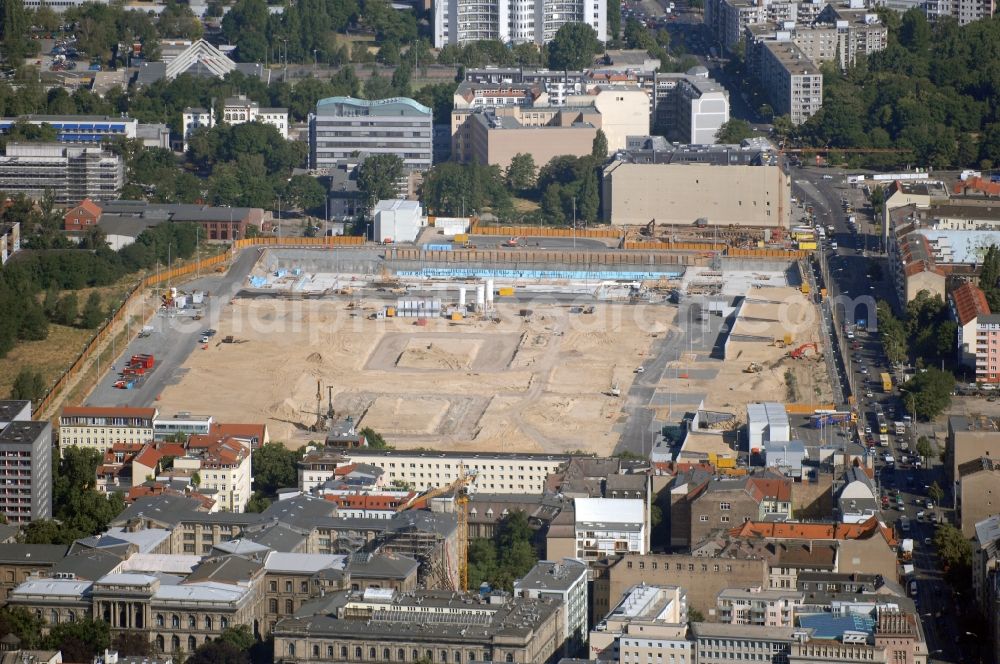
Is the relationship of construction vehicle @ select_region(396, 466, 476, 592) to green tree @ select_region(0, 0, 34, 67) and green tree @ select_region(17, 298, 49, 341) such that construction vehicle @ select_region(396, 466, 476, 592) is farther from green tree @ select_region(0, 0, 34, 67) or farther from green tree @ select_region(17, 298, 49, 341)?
green tree @ select_region(0, 0, 34, 67)

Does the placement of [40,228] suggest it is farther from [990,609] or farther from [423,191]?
[990,609]

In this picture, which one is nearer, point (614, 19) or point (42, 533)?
point (42, 533)

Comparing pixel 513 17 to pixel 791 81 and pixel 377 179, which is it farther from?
pixel 377 179

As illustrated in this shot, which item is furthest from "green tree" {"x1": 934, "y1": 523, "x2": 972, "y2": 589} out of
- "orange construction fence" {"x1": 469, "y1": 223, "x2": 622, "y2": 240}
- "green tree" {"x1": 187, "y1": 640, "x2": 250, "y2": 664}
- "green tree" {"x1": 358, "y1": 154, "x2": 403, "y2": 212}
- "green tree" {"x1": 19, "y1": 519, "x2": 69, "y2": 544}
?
"green tree" {"x1": 358, "y1": 154, "x2": 403, "y2": 212}

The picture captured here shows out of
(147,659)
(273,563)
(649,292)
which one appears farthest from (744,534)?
Answer: (649,292)

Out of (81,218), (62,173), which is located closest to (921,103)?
(62,173)

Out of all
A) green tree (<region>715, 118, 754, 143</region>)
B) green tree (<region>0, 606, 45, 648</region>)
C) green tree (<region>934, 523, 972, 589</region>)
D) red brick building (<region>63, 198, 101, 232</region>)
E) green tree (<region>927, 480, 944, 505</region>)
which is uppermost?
green tree (<region>715, 118, 754, 143</region>)
